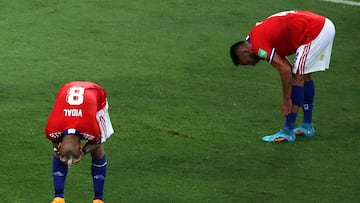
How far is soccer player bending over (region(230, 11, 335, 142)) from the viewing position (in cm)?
883

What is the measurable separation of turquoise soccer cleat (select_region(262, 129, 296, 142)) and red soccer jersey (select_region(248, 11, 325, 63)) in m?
0.72

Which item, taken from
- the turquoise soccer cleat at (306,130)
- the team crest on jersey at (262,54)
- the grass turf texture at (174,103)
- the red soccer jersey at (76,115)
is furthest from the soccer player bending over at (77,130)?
the turquoise soccer cleat at (306,130)

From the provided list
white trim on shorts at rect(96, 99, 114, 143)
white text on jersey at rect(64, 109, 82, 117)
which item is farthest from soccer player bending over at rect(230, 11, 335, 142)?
white text on jersey at rect(64, 109, 82, 117)

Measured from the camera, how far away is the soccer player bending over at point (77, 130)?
22.9 ft

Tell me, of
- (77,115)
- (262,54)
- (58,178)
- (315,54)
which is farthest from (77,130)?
(315,54)

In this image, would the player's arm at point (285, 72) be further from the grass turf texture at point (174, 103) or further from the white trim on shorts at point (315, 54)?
the grass turf texture at point (174, 103)

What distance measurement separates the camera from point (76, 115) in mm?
7062

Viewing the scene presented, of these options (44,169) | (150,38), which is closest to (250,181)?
(44,169)

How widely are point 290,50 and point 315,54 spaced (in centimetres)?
23

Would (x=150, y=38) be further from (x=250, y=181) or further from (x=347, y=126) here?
(x=250, y=181)

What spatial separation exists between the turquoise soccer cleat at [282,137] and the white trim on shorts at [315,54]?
22.7 inches

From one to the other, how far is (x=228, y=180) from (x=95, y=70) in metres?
3.18

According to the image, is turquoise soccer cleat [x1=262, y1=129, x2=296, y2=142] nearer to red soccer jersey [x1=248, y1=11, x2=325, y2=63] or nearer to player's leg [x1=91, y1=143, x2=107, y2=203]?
red soccer jersey [x1=248, y1=11, x2=325, y2=63]

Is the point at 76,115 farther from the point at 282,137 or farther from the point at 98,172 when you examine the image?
the point at 282,137
